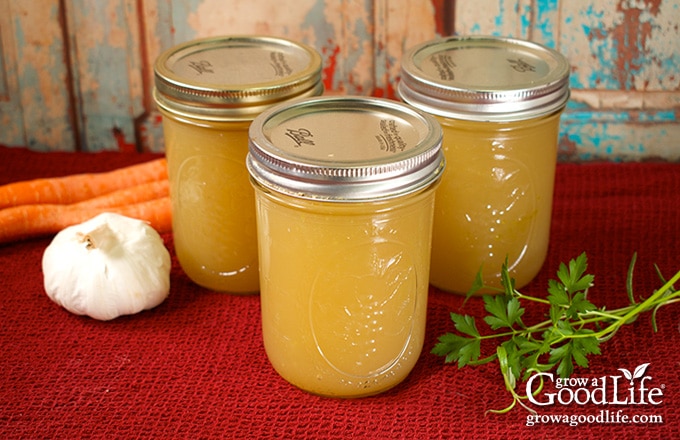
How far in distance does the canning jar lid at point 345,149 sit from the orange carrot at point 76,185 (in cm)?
67

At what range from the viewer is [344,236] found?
1.03 meters

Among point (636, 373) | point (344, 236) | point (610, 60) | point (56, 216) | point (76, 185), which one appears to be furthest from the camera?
point (610, 60)

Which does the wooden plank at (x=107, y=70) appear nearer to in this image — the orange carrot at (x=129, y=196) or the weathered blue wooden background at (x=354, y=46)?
the weathered blue wooden background at (x=354, y=46)

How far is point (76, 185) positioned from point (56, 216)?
119 millimetres

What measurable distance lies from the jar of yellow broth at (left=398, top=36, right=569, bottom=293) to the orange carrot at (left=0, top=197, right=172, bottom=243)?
54 centimetres

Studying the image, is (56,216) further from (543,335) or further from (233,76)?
(543,335)

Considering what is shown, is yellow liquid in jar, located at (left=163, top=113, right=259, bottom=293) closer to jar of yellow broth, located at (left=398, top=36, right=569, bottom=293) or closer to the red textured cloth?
the red textured cloth

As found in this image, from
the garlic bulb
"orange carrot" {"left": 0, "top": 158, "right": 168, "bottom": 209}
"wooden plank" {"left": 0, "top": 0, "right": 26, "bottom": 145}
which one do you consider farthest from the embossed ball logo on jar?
"wooden plank" {"left": 0, "top": 0, "right": 26, "bottom": 145}

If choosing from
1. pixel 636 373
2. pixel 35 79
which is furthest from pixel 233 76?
pixel 35 79

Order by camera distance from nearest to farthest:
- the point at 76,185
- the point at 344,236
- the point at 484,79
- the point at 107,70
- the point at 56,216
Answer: the point at 344,236 < the point at 484,79 < the point at 56,216 < the point at 76,185 < the point at 107,70

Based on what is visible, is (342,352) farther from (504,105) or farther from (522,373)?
(504,105)

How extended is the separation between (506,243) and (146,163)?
803mm

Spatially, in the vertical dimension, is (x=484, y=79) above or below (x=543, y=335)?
above

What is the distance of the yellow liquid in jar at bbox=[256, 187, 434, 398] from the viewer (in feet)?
3.40
